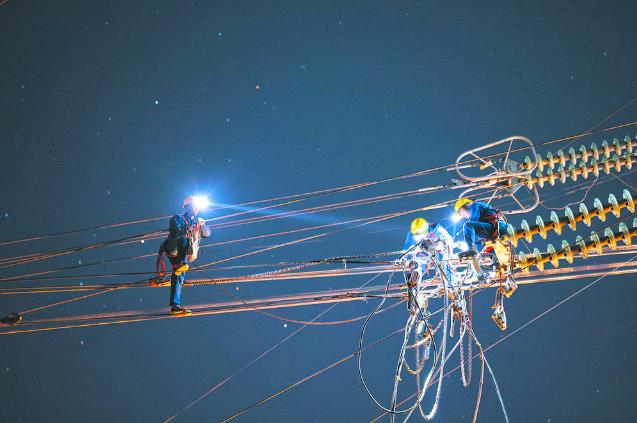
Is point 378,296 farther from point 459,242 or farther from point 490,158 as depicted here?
point 490,158

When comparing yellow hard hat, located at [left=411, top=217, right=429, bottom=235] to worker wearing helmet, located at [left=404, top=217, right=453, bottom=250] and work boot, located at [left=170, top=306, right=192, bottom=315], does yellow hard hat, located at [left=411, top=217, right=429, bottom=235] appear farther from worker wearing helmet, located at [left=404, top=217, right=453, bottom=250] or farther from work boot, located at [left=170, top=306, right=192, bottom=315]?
work boot, located at [left=170, top=306, right=192, bottom=315]

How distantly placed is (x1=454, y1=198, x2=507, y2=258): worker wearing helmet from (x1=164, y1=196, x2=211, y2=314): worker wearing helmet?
3.72 m

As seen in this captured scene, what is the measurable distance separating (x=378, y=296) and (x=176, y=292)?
9.30 feet

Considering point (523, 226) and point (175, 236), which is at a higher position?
point (175, 236)

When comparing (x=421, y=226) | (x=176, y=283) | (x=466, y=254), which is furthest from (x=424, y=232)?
(x=176, y=283)

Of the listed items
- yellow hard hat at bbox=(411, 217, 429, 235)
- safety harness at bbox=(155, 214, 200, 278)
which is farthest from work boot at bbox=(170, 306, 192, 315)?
yellow hard hat at bbox=(411, 217, 429, 235)

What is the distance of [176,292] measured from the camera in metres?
8.78

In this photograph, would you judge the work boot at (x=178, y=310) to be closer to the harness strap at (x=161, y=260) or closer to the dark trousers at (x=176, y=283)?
the dark trousers at (x=176, y=283)

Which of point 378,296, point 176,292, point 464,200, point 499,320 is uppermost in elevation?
point 464,200

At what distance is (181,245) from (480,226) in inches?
164

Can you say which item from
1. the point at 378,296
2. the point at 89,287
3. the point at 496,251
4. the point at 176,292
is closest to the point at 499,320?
the point at 496,251

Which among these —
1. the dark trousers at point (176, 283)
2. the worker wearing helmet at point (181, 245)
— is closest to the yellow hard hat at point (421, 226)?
the worker wearing helmet at point (181, 245)

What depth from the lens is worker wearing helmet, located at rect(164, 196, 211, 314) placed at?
8.79 metres

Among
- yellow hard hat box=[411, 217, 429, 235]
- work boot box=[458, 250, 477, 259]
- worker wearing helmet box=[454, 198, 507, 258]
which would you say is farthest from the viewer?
yellow hard hat box=[411, 217, 429, 235]
